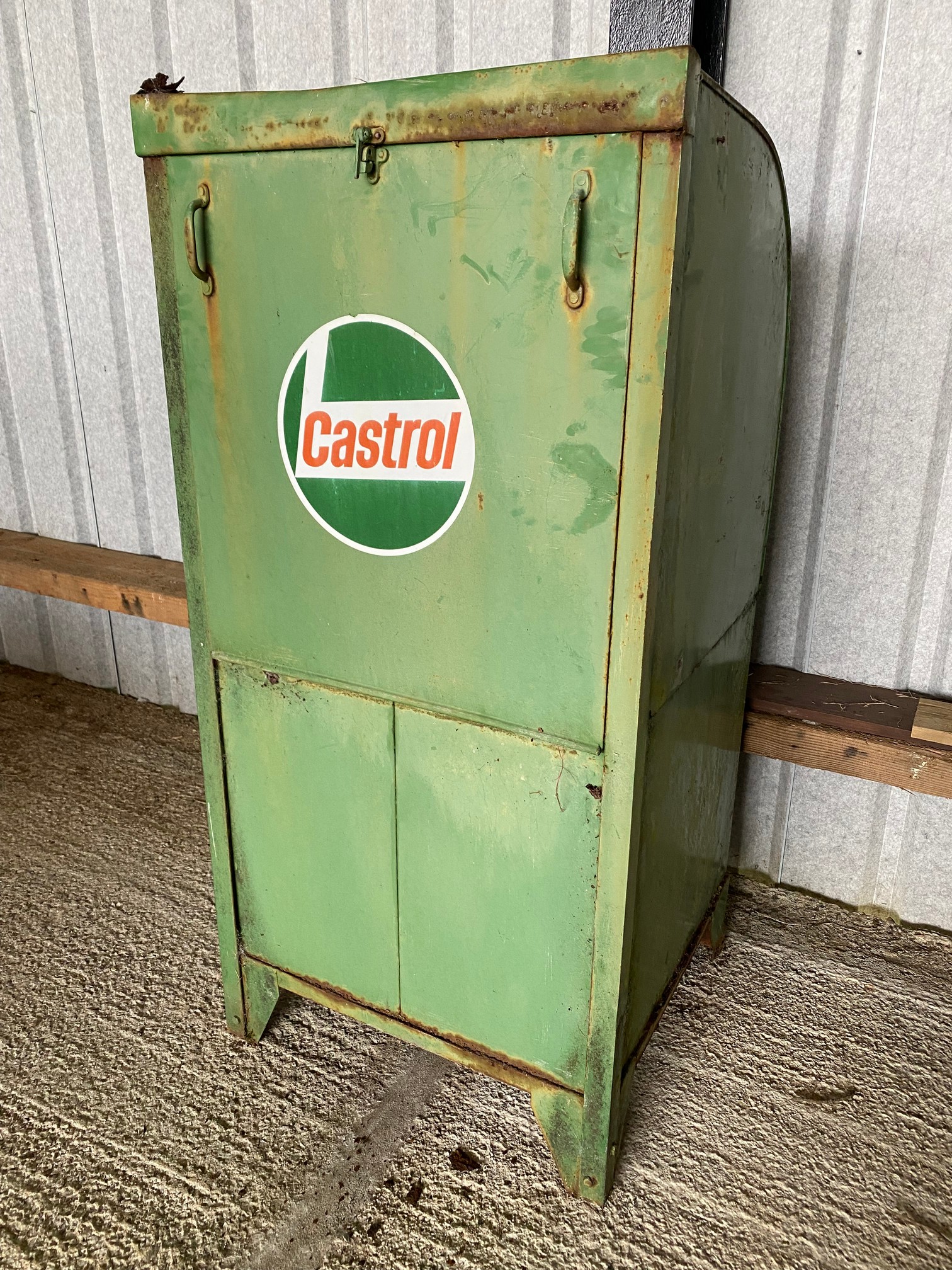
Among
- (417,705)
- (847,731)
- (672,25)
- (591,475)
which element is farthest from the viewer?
(847,731)

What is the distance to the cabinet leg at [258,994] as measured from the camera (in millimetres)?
1876

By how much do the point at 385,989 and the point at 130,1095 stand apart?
0.58 meters

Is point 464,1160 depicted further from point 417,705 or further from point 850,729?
point 850,729

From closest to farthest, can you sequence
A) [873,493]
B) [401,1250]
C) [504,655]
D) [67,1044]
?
1. [504,655]
2. [401,1250]
3. [67,1044]
4. [873,493]

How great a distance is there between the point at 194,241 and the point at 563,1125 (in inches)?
62.7

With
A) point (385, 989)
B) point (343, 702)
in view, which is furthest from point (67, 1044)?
point (343, 702)

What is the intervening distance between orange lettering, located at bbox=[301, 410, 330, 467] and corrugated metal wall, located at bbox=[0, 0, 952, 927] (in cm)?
125

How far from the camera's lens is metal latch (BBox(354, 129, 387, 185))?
124 cm

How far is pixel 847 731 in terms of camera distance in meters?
2.00

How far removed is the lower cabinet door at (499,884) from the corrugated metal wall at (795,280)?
113 centimetres

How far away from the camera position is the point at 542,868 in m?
1.47

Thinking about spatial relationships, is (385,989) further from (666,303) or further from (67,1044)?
(666,303)

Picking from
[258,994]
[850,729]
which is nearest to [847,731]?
[850,729]

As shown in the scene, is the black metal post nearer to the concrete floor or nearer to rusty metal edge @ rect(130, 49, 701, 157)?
rusty metal edge @ rect(130, 49, 701, 157)
